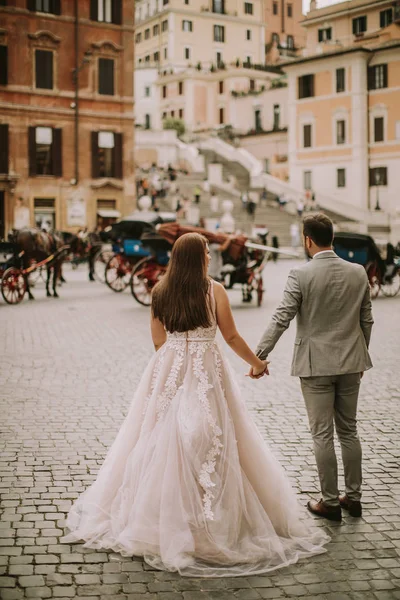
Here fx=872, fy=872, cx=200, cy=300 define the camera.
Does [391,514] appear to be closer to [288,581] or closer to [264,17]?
[288,581]

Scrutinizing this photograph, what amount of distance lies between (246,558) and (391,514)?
3.98ft

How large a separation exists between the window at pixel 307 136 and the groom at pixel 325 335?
174 feet

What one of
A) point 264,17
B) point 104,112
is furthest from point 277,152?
point 264,17

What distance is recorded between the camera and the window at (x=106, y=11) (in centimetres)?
4141

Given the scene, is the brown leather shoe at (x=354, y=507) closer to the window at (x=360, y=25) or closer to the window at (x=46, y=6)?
the window at (x=46, y=6)

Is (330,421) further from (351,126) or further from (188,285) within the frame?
(351,126)

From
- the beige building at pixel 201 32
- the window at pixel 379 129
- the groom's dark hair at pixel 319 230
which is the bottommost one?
the groom's dark hair at pixel 319 230

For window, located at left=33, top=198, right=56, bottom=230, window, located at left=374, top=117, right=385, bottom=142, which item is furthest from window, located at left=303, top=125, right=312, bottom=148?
window, located at left=33, top=198, right=56, bottom=230

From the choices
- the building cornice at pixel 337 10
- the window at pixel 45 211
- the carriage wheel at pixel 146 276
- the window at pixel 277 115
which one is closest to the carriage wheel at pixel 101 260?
the carriage wheel at pixel 146 276

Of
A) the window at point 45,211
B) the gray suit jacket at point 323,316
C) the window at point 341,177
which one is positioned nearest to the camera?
the gray suit jacket at point 323,316

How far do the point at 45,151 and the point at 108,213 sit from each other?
418 cm

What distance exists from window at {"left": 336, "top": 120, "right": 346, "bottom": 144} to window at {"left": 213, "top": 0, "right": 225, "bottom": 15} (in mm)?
43823

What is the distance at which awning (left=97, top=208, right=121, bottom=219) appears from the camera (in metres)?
41.9

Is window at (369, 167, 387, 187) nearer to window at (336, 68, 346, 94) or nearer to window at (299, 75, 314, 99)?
window at (336, 68, 346, 94)
